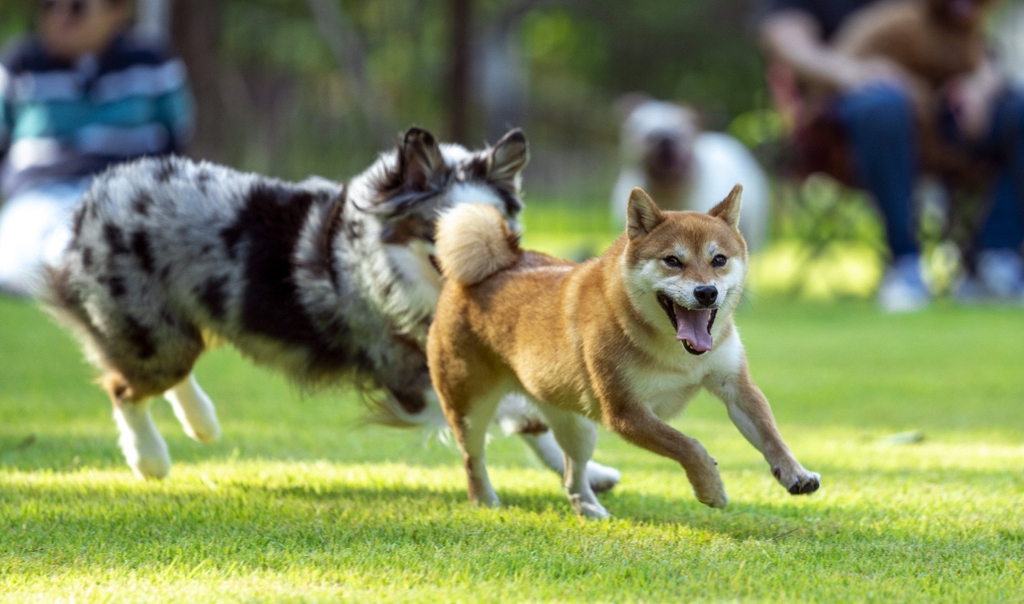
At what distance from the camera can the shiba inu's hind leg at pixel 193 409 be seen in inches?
174

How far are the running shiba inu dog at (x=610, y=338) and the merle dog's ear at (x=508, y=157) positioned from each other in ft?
2.15

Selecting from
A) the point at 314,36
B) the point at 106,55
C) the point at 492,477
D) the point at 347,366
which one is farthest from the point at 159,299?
the point at 314,36

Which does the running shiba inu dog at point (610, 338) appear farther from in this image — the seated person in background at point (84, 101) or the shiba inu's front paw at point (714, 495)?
the seated person in background at point (84, 101)

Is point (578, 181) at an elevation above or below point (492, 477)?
below

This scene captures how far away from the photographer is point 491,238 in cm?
353

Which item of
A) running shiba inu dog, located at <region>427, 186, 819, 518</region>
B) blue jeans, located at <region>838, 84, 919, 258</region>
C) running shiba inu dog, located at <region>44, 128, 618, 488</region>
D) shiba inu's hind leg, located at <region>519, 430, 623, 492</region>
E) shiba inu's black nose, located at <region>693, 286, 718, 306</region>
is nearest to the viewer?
shiba inu's black nose, located at <region>693, 286, 718, 306</region>

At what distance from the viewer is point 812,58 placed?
9406 millimetres

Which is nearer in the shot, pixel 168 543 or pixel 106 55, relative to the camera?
pixel 168 543

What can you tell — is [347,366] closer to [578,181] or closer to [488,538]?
[488,538]

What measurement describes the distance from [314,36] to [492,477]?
22.3m

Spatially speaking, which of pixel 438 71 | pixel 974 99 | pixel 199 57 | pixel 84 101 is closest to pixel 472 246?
pixel 84 101

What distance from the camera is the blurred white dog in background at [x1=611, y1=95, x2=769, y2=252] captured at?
10.5 m

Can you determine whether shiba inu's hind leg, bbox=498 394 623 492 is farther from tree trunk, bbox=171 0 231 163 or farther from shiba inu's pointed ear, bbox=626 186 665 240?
tree trunk, bbox=171 0 231 163

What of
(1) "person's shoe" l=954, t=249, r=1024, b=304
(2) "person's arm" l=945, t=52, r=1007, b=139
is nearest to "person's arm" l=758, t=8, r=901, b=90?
(2) "person's arm" l=945, t=52, r=1007, b=139
